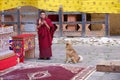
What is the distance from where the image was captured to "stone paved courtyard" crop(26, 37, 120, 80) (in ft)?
30.2

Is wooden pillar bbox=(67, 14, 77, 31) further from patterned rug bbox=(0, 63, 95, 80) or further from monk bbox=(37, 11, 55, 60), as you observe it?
patterned rug bbox=(0, 63, 95, 80)

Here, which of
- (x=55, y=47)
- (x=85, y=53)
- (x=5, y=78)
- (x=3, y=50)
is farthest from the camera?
(x=55, y=47)

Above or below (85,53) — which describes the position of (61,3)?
above

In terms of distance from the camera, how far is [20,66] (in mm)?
8906

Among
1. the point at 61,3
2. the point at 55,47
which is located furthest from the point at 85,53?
the point at 61,3

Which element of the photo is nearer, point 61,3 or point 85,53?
point 85,53

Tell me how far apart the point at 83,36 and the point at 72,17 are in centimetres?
77

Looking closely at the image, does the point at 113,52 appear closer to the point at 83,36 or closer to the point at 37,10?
the point at 83,36

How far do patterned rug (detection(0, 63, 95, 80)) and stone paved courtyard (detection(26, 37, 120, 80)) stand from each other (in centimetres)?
37

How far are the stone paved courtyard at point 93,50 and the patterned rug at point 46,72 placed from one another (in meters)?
0.37

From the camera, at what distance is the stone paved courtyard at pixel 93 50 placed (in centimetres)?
922

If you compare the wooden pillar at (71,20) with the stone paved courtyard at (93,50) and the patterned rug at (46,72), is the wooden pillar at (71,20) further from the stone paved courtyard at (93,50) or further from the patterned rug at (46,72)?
the patterned rug at (46,72)

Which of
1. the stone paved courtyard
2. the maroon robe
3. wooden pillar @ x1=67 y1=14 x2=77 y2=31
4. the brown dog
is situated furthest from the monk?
wooden pillar @ x1=67 y1=14 x2=77 y2=31

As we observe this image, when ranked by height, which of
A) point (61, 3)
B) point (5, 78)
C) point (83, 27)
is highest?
point (61, 3)
